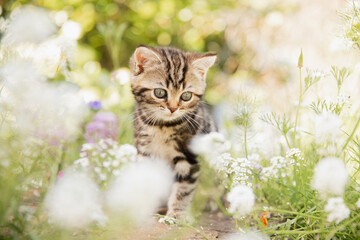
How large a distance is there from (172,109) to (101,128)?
2.02 feet

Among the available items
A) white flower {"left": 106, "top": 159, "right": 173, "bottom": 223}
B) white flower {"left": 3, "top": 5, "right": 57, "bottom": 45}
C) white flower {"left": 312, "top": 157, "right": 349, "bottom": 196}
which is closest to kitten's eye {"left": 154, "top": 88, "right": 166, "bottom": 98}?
white flower {"left": 3, "top": 5, "right": 57, "bottom": 45}

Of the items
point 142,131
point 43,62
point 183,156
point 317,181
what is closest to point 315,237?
point 317,181

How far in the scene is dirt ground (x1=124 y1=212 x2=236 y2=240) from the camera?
1.71m

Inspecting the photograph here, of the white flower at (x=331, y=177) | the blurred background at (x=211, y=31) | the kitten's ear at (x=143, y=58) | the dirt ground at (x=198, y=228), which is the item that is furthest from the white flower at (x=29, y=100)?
the blurred background at (x=211, y=31)

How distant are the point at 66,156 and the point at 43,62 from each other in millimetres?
567

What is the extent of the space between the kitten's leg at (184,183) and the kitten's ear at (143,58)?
583 millimetres

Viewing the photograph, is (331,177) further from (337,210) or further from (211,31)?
(211,31)

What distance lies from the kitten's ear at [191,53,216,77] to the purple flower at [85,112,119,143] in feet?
2.31

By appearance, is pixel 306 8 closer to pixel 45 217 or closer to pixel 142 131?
pixel 142 131

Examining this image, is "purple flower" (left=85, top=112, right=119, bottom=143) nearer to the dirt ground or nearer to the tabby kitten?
the tabby kitten

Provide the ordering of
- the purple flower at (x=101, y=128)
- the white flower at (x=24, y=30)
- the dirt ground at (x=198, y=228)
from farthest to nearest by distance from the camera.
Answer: the purple flower at (x=101, y=128) < the white flower at (x=24, y=30) < the dirt ground at (x=198, y=228)

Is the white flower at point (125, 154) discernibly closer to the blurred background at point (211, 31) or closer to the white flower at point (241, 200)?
the white flower at point (241, 200)

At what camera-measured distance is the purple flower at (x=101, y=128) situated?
2461 millimetres

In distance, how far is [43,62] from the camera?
211cm
